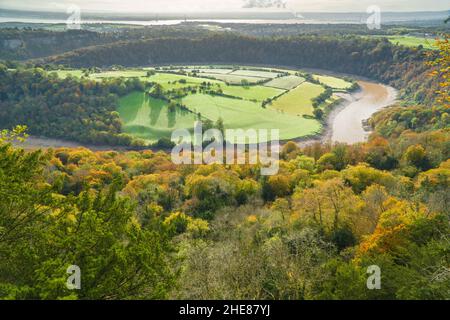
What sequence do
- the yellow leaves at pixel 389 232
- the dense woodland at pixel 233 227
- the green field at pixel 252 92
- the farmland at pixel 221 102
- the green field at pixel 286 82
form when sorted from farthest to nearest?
the green field at pixel 286 82
the green field at pixel 252 92
the farmland at pixel 221 102
the yellow leaves at pixel 389 232
the dense woodland at pixel 233 227

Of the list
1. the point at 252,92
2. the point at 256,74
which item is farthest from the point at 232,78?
the point at 252,92

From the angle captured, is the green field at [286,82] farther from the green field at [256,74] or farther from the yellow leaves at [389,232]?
the yellow leaves at [389,232]

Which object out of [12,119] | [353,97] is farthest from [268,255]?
[353,97]

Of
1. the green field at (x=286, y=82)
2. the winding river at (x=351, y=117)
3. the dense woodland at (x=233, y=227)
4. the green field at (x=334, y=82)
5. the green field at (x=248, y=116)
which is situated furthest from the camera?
the green field at (x=334, y=82)

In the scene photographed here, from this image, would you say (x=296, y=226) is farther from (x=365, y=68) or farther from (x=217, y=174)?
(x=365, y=68)

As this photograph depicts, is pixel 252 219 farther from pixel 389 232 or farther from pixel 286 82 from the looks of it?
pixel 286 82

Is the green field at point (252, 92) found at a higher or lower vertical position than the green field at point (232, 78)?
lower

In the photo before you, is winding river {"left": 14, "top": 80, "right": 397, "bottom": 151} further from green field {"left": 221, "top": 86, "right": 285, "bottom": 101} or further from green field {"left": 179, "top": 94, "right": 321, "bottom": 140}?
green field {"left": 221, "top": 86, "right": 285, "bottom": 101}

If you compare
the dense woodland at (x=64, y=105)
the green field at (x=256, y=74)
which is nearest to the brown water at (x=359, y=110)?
the green field at (x=256, y=74)
